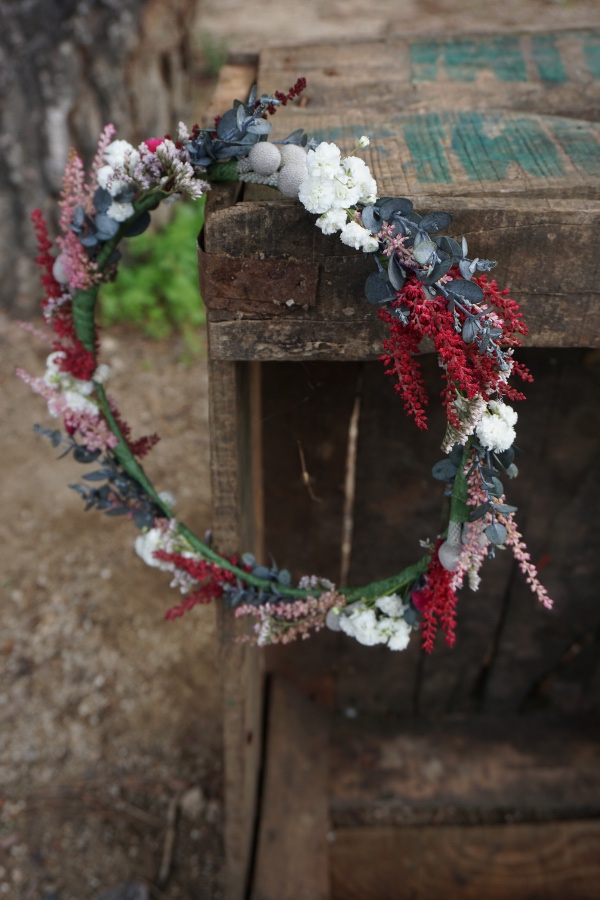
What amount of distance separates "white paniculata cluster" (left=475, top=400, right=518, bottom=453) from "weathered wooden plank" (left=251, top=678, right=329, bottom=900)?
51.9 inches

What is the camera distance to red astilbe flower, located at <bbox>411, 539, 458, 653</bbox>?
3.93 ft

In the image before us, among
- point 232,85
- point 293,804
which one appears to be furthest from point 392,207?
point 293,804

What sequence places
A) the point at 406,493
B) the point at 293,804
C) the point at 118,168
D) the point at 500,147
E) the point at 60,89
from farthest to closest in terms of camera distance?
the point at 60,89
the point at 293,804
the point at 406,493
the point at 500,147
the point at 118,168

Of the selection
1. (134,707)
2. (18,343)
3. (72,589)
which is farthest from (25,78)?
(134,707)

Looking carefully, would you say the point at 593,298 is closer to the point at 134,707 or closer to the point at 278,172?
the point at 278,172

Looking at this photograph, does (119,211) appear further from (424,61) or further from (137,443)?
(424,61)

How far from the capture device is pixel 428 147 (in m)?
1.29

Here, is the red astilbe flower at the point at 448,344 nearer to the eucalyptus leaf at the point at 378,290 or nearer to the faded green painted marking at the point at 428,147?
the eucalyptus leaf at the point at 378,290

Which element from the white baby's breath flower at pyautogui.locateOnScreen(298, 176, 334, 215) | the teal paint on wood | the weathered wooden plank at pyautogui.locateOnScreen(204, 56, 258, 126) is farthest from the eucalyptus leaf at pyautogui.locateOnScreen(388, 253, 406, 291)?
the teal paint on wood

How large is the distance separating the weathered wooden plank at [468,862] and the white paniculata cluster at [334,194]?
62.8 inches

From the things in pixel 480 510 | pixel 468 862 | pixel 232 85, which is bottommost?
pixel 468 862

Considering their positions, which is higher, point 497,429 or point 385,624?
point 497,429

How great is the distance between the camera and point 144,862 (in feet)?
6.99

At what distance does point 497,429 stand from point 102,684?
1.92 meters
